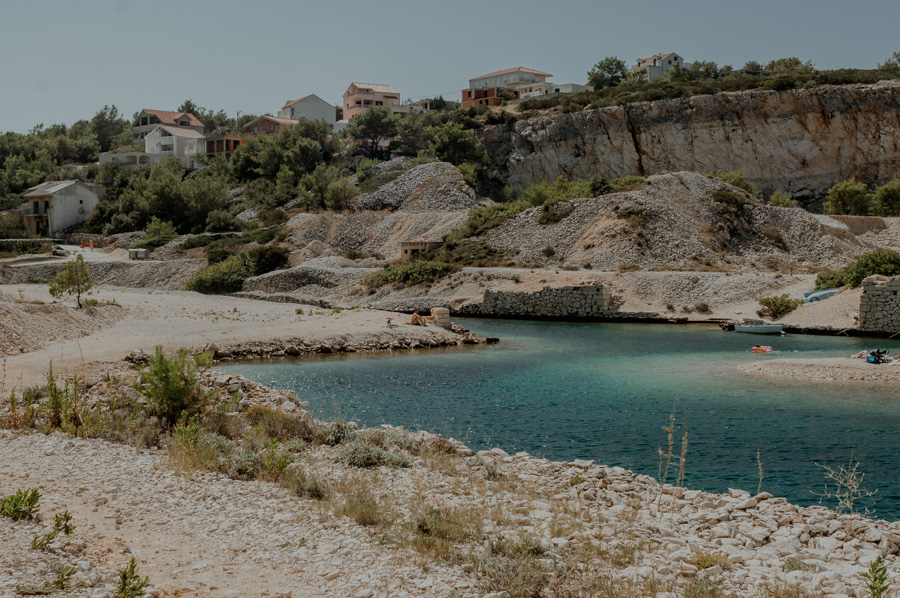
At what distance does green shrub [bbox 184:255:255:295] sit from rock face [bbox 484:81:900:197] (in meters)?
41.1

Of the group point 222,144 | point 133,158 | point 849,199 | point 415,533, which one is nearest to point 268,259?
point 222,144

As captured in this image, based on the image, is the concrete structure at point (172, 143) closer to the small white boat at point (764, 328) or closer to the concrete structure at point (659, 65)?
the concrete structure at point (659, 65)

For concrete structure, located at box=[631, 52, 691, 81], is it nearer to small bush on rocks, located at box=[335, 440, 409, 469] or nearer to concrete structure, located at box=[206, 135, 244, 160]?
concrete structure, located at box=[206, 135, 244, 160]

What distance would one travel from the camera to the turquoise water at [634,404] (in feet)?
46.8

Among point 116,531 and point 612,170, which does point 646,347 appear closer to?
point 116,531

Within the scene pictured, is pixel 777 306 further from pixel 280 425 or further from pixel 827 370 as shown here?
pixel 280 425

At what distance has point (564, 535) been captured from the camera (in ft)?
28.1

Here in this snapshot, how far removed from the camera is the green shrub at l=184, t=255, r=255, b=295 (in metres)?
56.4

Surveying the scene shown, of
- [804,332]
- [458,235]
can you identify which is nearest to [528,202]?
[458,235]

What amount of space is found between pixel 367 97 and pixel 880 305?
4114 inches

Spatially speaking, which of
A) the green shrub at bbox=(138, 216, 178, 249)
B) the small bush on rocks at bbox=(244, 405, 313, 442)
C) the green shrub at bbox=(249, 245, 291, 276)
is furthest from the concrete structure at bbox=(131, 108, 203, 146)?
the small bush on rocks at bbox=(244, 405, 313, 442)

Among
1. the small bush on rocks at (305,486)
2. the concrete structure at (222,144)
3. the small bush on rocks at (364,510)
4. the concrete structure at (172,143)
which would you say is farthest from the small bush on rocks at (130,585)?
the concrete structure at (172,143)

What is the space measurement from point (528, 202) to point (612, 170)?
23923mm

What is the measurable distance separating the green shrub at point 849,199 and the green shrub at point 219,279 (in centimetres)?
5320
